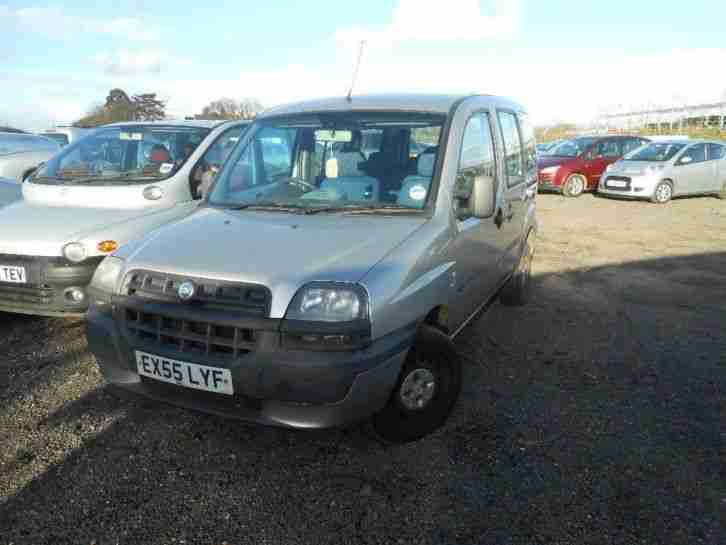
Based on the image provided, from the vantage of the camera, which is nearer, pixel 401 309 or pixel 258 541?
pixel 258 541

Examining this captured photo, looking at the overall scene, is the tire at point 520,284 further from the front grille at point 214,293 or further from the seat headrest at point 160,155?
the seat headrest at point 160,155

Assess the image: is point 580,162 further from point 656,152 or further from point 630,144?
point 630,144

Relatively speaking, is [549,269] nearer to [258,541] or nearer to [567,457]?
[567,457]

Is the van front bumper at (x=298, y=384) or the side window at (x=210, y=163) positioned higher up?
the side window at (x=210, y=163)

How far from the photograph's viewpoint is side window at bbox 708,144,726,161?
13.7 meters

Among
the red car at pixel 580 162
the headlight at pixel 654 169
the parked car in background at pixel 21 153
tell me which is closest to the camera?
the parked car in background at pixel 21 153

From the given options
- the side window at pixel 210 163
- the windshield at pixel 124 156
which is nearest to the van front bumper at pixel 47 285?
the windshield at pixel 124 156

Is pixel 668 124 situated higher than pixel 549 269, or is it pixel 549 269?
pixel 668 124

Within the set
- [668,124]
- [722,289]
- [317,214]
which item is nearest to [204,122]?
[317,214]

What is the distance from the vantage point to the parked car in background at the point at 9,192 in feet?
20.0

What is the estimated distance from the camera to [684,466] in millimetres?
2771

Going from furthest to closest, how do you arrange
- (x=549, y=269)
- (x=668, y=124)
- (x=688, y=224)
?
1. (x=668, y=124)
2. (x=688, y=224)
3. (x=549, y=269)

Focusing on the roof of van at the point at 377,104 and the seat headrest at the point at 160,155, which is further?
the seat headrest at the point at 160,155

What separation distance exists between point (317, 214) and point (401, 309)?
2.83ft
